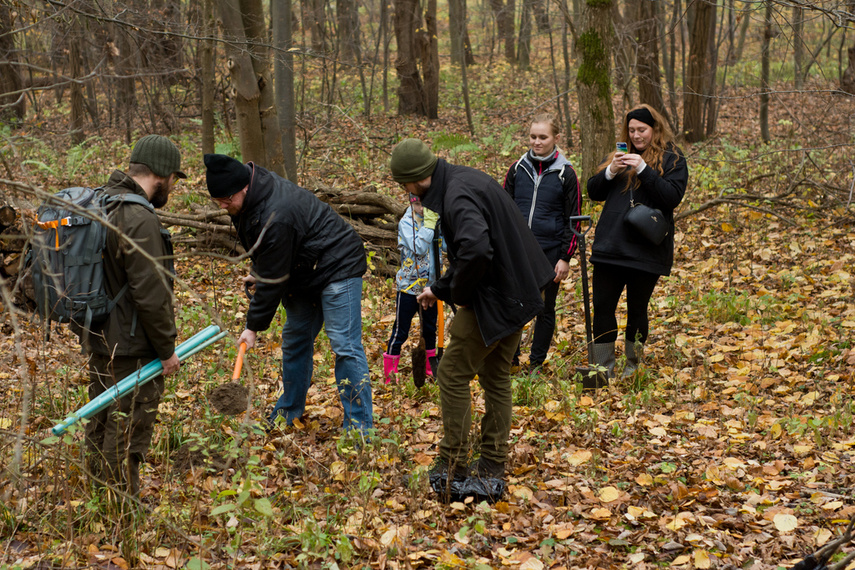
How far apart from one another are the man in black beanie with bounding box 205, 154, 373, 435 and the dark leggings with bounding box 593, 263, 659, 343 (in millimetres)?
1910

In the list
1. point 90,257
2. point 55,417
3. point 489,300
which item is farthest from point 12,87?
point 489,300

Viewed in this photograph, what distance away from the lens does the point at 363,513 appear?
3.67 m

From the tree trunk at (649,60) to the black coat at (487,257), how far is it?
942cm

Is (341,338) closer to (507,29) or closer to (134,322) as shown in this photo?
(134,322)

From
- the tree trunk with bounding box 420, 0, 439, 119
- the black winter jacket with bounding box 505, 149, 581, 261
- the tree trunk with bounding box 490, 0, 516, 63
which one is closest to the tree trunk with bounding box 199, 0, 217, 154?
the black winter jacket with bounding box 505, 149, 581, 261

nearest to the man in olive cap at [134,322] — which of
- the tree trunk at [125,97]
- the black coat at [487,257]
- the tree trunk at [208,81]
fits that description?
the black coat at [487,257]

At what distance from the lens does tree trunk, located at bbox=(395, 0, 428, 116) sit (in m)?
18.0

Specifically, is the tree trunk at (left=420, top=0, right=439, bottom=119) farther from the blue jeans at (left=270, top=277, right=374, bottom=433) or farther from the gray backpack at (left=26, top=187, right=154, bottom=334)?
the gray backpack at (left=26, top=187, right=154, bottom=334)

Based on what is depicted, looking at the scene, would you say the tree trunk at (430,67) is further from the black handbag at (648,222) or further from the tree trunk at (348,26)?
the black handbag at (648,222)

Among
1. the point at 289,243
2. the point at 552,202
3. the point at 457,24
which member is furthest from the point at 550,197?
the point at 457,24

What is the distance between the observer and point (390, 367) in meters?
5.71

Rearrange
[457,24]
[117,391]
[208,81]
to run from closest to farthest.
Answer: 1. [117,391]
2. [208,81]
3. [457,24]

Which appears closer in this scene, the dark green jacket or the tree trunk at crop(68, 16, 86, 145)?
the dark green jacket

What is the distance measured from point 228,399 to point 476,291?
2.09 metres
